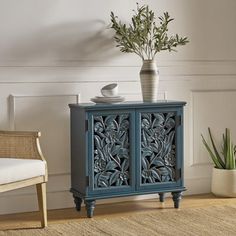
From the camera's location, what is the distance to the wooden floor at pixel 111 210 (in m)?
3.44

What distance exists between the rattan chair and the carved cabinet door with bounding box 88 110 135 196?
0.34 m

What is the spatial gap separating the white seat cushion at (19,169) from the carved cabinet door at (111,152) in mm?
394

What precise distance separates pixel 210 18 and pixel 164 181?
123 cm

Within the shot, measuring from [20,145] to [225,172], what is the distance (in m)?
1.43

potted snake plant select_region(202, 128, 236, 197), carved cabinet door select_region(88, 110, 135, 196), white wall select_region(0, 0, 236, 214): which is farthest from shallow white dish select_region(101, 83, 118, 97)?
potted snake plant select_region(202, 128, 236, 197)

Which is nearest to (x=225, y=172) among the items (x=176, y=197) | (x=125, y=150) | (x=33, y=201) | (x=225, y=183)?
(x=225, y=183)

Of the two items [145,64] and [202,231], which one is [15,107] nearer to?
[145,64]

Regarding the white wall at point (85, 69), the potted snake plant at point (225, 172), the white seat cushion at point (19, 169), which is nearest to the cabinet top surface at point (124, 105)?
the white wall at point (85, 69)

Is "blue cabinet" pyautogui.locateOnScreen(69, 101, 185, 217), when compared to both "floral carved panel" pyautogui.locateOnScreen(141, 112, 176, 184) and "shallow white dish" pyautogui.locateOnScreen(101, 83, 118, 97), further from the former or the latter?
"shallow white dish" pyautogui.locateOnScreen(101, 83, 118, 97)

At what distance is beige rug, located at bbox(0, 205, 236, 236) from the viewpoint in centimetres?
317

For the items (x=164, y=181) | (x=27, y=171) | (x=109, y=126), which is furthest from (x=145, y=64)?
(x=27, y=171)

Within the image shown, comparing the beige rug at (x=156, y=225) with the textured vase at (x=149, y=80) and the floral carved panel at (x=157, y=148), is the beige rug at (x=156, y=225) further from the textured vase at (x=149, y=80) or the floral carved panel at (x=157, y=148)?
the textured vase at (x=149, y=80)

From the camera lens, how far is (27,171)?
3139 millimetres

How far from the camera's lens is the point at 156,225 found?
10.9 ft
